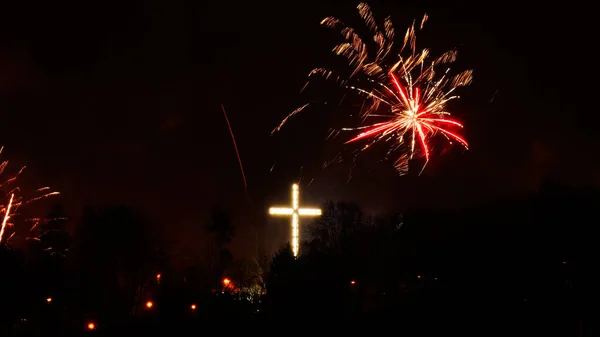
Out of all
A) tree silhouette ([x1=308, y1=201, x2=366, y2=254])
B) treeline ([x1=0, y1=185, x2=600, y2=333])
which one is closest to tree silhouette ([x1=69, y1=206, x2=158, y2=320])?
treeline ([x1=0, y1=185, x2=600, y2=333])

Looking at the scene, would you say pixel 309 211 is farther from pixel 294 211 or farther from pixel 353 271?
pixel 353 271

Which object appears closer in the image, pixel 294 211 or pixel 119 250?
pixel 294 211

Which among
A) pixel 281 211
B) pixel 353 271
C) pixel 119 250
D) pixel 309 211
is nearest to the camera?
pixel 353 271

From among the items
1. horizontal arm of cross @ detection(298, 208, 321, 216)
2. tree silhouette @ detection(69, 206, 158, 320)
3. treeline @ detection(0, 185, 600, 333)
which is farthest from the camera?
tree silhouette @ detection(69, 206, 158, 320)

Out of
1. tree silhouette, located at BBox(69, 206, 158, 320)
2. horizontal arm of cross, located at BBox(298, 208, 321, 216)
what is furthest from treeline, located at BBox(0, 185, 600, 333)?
horizontal arm of cross, located at BBox(298, 208, 321, 216)

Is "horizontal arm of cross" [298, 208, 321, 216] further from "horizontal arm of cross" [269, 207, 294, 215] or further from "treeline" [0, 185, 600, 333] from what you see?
"treeline" [0, 185, 600, 333]

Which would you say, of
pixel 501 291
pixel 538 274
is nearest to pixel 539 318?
pixel 501 291

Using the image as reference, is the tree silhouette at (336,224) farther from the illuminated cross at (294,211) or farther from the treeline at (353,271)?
the illuminated cross at (294,211)

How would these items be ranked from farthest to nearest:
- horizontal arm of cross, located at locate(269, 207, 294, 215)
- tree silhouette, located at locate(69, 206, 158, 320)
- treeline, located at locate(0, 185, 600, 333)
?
tree silhouette, located at locate(69, 206, 158, 320)
horizontal arm of cross, located at locate(269, 207, 294, 215)
treeline, located at locate(0, 185, 600, 333)

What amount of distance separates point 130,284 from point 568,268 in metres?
31.0

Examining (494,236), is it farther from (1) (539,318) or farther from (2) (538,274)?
(1) (539,318)

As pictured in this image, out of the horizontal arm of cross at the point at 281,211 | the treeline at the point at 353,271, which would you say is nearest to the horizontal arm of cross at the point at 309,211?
the horizontal arm of cross at the point at 281,211

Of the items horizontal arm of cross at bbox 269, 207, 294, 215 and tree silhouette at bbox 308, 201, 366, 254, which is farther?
tree silhouette at bbox 308, 201, 366, 254

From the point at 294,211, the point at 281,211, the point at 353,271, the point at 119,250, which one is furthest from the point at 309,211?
the point at 119,250
